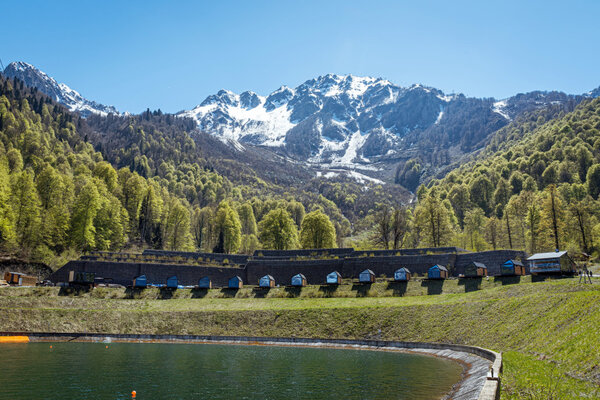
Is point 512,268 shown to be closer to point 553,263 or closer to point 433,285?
point 553,263

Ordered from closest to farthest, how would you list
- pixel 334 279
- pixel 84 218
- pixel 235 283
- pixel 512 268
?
pixel 512 268 < pixel 334 279 < pixel 235 283 < pixel 84 218

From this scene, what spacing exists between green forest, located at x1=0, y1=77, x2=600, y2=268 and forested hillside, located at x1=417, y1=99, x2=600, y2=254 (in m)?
0.29

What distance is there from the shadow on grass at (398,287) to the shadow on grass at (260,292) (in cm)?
1822

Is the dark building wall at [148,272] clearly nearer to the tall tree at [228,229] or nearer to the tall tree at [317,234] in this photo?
the tall tree at [317,234]

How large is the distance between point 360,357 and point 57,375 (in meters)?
23.9

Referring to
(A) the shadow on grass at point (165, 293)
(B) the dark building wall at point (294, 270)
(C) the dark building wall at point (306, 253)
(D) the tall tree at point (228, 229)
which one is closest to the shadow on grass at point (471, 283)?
(B) the dark building wall at point (294, 270)

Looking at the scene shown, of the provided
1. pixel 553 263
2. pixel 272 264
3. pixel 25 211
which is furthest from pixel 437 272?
pixel 25 211

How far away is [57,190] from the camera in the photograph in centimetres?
8312

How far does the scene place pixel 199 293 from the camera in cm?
6969

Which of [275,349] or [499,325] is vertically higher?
[499,325]

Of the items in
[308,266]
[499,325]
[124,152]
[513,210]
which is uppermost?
[124,152]

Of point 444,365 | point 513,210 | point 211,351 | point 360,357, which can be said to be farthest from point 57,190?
point 513,210

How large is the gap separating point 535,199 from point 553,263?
43242 mm

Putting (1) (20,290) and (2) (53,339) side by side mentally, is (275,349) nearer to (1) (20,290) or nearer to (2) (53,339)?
(2) (53,339)
